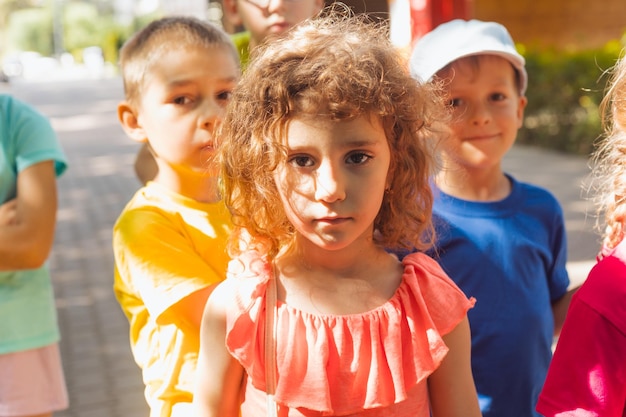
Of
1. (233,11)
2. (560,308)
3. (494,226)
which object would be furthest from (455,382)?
(233,11)

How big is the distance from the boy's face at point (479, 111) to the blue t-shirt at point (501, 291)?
129 millimetres

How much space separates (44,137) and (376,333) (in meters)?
1.55

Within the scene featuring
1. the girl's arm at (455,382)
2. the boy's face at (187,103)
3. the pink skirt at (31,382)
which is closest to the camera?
the girl's arm at (455,382)

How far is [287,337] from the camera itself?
1.64 meters

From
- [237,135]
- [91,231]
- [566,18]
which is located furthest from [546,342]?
[566,18]

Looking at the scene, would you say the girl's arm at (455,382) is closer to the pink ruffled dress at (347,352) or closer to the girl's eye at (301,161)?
the pink ruffled dress at (347,352)

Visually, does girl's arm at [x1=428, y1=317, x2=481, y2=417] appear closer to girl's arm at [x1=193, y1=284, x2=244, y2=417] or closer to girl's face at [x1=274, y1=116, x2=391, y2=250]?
girl's face at [x1=274, y1=116, x2=391, y2=250]

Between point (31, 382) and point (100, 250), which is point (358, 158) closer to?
point (31, 382)

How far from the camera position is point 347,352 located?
1.63m

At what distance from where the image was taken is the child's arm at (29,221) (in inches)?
101

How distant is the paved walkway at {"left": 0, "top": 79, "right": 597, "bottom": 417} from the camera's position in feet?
16.8

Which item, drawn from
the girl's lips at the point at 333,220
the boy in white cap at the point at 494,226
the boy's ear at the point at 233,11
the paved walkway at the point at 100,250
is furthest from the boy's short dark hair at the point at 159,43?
the paved walkway at the point at 100,250

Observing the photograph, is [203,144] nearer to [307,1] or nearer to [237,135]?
[237,135]

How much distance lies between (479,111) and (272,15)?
698mm
